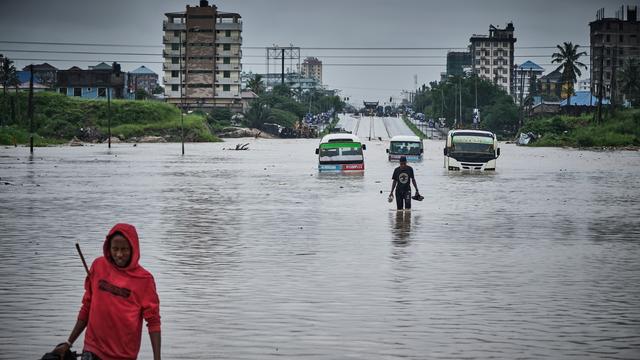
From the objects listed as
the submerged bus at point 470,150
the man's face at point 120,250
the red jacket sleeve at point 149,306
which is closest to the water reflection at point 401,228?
the red jacket sleeve at point 149,306

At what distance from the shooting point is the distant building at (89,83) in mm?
181125

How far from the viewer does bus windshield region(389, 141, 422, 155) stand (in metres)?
69.2

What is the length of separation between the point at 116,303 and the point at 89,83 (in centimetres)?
17881

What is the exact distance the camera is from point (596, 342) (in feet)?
36.0

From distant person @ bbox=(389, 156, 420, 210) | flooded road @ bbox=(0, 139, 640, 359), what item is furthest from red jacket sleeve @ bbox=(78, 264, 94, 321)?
distant person @ bbox=(389, 156, 420, 210)

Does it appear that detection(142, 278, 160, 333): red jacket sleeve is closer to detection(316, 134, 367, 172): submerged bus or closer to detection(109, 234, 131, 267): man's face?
detection(109, 234, 131, 267): man's face

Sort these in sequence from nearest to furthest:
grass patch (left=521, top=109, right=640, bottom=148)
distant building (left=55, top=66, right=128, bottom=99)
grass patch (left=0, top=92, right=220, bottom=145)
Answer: grass patch (left=521, top=109, right=640, bottom=148), grass patch (left=0, top=92, right=220, bottom=145), distant building (left=55, top=66, right=128, bottom=99)

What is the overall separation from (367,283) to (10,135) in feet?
325

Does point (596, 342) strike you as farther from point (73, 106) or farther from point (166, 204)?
point (73, 106)

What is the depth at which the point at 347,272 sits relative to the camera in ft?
53.6

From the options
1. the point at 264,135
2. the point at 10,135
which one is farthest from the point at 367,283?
the point at 264,135

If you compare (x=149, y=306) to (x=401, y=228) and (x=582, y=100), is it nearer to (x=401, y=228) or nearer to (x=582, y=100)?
(x=401, y=228)

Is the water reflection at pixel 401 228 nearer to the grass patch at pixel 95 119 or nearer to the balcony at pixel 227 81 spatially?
the grass patch at pixel 95 119

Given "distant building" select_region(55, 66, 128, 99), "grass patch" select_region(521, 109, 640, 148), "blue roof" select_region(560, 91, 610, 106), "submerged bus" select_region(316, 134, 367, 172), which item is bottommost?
"submerged bus" select_region(316, 134, 367, 172)
